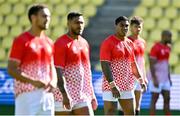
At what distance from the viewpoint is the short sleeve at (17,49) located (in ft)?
19.8

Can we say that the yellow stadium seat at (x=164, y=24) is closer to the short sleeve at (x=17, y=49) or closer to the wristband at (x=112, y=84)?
the wristband at (x=112, y=84)

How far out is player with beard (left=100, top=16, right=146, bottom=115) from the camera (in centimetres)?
898

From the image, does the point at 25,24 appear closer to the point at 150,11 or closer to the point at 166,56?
the point at 150,11

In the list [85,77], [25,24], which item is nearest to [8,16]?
[25,24]

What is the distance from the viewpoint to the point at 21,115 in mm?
6215

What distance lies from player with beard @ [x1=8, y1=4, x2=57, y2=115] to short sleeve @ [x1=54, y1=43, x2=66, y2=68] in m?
1.24

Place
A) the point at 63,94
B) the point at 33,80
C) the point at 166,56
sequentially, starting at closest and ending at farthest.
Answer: the point at 33,80 < the point at 63,94 < the point at 166,56

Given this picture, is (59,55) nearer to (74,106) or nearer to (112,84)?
(74,106)

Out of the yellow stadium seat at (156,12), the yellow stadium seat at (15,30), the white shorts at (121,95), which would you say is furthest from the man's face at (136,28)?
the yellow stadium seat at (15,30)

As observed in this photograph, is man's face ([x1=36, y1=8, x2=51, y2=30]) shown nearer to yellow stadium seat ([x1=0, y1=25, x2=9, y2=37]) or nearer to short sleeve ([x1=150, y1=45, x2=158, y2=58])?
short sleeve ([x1=150, y1=45, x2=158, y2=58])

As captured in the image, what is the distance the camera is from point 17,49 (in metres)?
6.05

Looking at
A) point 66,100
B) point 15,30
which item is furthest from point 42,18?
point 15,30

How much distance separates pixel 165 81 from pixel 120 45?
14.5ft

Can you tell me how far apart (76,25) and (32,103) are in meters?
1.80
